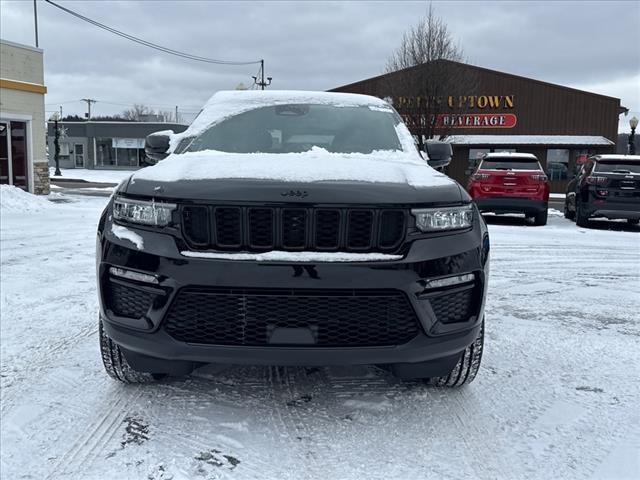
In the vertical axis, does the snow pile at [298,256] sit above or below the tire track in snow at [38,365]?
above

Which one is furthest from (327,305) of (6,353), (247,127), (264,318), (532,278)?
(532,278)

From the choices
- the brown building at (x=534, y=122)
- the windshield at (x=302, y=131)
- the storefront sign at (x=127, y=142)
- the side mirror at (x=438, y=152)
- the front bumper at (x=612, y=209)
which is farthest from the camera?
the storefront sign at (x=127, y=142)

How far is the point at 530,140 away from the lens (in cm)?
3120

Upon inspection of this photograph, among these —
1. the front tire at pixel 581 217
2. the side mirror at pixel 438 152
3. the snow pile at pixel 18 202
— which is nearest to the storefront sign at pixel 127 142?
the snow pile at pixel 18 202

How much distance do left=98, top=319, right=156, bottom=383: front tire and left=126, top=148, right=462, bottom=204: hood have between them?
0.80 metres

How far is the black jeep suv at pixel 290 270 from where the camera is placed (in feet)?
7.72

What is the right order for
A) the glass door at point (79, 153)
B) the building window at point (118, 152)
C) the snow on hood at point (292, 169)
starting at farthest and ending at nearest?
the glass door at point (79, 153)
the building window at point (118, 152)
the snow on hood at point (292, 169)

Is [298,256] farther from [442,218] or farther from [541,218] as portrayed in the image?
[541,218]

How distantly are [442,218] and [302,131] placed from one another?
5.16 ft

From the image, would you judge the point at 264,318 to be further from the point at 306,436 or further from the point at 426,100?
the point at 426,100

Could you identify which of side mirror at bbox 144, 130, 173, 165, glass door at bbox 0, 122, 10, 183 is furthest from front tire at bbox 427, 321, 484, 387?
glass door at bbox 0, 122, 10, 183

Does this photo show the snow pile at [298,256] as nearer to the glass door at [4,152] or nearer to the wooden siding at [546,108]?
the glass door at [4,152]

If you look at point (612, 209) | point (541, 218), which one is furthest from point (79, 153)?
point (612, 209)

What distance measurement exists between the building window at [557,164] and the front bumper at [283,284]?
106 feet
